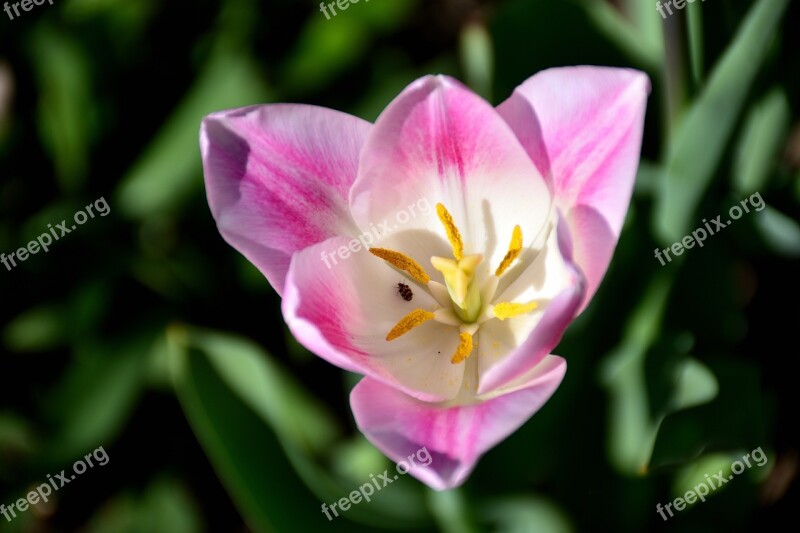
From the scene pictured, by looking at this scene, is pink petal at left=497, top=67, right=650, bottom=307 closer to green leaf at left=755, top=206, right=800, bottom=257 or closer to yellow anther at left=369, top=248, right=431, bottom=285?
yellow anther at left=369, top=248, right=431, bottom=285

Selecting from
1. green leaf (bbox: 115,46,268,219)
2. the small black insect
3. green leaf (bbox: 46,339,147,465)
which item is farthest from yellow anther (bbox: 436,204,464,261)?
green leaf (bbox: 46,339,147,465)

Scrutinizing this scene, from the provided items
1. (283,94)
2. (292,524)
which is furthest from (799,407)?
(283,94)

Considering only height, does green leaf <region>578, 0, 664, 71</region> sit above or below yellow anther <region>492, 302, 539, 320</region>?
above

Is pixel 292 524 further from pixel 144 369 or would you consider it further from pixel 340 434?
pixel 144 369

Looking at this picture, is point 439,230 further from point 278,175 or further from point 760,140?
point 760,140

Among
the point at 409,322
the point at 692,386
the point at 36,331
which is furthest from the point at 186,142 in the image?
the point at 692,386

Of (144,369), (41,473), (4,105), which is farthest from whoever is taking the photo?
(4,105)

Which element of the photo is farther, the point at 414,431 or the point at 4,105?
the point at 4,105

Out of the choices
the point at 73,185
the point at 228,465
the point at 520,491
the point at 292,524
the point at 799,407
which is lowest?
the point at 799,407
